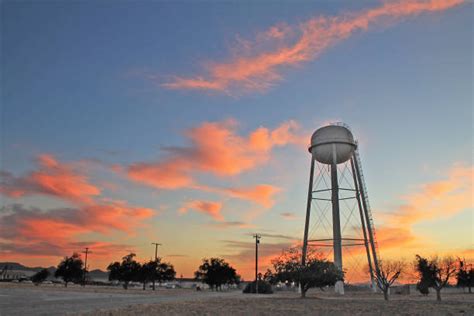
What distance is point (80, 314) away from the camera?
22.8 meters

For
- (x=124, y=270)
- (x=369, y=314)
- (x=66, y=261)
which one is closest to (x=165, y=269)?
Answer: (x=124, y=270)

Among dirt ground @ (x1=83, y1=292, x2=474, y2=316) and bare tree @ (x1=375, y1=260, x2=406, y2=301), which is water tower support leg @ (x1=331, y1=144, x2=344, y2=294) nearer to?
bare tree @ (x1=375, y1=260, x2=406, y2=301)

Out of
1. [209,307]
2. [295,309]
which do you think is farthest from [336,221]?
[209,307]

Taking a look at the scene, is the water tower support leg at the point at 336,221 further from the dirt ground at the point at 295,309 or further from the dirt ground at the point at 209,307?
the dirt ground at the point at 295,309

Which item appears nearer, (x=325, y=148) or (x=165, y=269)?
(x=325, y=148)

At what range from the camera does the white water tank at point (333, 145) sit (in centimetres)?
6644

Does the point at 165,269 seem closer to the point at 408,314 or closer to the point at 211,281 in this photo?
the point at 211,281

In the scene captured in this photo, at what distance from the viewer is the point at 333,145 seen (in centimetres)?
6644

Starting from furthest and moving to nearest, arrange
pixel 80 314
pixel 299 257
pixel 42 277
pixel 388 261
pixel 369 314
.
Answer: pixel 42 277 → pixel 388 261 → pixel 299 257 → pixel 369 314 → pixel 80 314

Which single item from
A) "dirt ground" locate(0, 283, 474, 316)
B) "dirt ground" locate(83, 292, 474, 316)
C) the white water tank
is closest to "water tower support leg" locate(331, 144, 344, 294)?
the white water tank

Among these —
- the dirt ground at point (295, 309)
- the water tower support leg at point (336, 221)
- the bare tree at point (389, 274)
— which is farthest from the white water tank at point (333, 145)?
the dirt ground at point (295, 309)

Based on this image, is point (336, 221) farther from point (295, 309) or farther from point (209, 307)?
point (209, 307)

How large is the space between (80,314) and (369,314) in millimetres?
16055

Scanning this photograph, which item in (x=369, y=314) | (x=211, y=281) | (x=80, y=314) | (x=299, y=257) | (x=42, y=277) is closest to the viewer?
(x=80, y=314)
